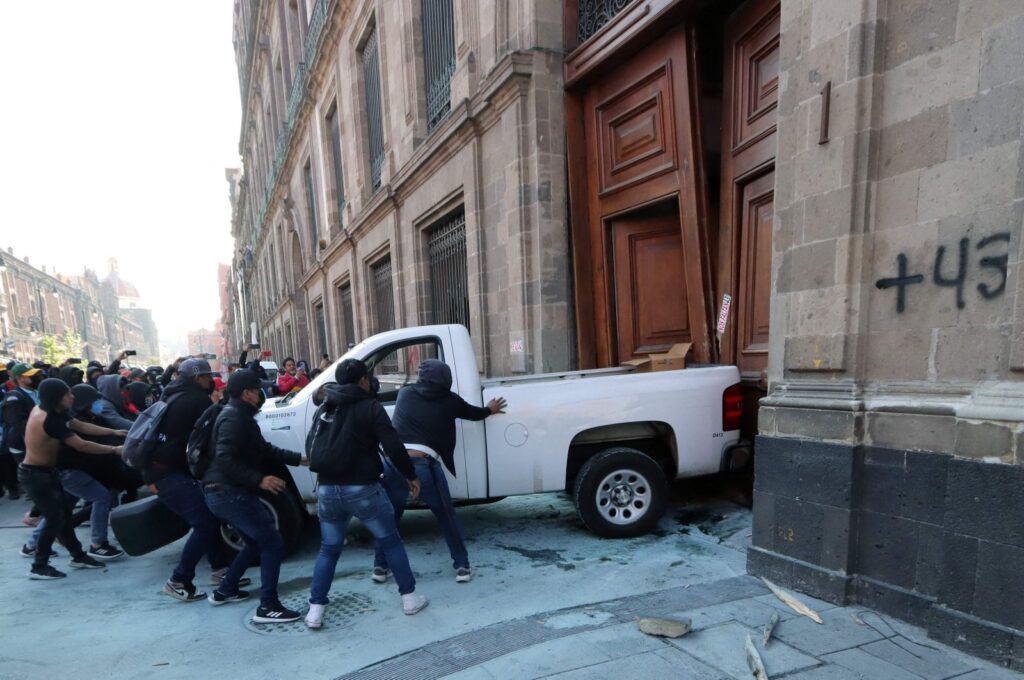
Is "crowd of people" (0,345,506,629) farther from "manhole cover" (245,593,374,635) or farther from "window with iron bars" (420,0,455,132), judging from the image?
"window with iron bars" (420,0,455,132)

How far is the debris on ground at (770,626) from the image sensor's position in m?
2.90

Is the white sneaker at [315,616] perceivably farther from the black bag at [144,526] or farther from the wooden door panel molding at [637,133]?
the wooden door panel molding at [637,133]

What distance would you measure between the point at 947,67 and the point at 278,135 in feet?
98.1

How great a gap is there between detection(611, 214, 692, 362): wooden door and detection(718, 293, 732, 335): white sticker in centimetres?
70

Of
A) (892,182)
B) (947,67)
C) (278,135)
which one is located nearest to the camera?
(947,67)

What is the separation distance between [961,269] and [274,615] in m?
4.78

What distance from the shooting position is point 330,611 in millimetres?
3613

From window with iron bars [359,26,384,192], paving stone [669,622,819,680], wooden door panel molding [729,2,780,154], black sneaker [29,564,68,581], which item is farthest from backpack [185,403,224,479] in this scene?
window with iron bars [359,26,384,192]

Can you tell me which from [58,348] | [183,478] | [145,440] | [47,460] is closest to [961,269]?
[183,478]

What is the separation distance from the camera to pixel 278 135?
2703cm

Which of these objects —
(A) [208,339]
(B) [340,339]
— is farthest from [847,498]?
(A) [208,339]

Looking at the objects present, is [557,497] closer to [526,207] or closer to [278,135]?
[526,207]

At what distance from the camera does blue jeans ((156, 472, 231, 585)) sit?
3947 millimetres

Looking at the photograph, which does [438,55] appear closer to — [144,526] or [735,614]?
[144,526]
